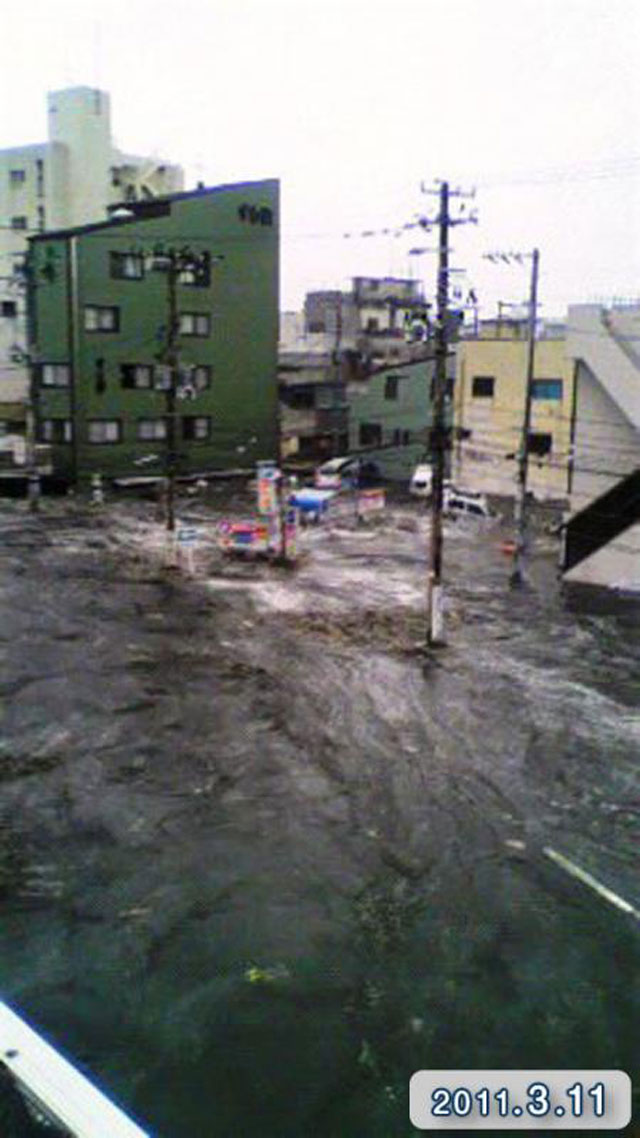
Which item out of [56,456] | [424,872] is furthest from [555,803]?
[56,456]

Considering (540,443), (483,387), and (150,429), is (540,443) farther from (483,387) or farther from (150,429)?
(150,429)

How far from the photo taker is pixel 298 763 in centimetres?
1714

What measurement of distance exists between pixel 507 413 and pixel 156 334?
18.7 meters

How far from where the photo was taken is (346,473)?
54969 mm

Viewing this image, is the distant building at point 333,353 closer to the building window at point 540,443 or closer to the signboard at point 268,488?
the building window at point 540,443

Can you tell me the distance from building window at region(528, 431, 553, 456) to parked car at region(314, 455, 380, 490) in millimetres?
9614

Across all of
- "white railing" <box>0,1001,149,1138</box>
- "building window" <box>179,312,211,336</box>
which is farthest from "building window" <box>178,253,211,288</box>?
"white railing" <box>0,1001,149,1138</box>

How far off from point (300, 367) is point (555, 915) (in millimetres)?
52011

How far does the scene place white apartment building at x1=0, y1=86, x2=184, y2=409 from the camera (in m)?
70.8

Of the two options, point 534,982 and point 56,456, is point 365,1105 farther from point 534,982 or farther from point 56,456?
point 56,456

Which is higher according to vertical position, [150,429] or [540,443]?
[150,429]

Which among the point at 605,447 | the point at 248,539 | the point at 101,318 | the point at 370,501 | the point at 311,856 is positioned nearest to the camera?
the point at 311,856

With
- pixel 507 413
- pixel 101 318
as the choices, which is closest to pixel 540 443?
pixel 507 413

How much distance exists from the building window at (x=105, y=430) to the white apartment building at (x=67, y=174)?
79.2 ft
